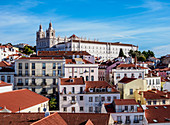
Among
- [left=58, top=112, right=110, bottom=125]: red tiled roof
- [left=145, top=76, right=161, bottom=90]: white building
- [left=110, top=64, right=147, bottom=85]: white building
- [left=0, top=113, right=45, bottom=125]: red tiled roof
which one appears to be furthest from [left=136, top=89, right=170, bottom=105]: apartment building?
[left=0, top=113, right=45, bottom=125]: red tiled roof

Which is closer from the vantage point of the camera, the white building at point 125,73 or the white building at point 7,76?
the white building at point 7,76

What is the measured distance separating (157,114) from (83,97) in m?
14.2

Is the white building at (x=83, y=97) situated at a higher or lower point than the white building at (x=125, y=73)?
lower

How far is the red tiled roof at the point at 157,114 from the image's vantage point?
1363 inches

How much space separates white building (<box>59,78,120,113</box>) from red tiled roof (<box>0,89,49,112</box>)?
6999 mm

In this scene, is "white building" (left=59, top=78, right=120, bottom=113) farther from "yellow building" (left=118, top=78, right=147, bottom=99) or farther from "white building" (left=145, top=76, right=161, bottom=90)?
"white building" (left=145, top=76, right=161, bottom=90)

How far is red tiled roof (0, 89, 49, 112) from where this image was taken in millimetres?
30344

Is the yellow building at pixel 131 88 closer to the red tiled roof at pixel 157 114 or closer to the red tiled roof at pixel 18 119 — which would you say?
the red tiled roof at pixel 157 114

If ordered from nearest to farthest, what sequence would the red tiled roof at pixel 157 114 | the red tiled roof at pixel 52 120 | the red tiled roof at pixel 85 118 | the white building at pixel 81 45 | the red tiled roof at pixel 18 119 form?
the red tiled roof at pixel 52 120
the red tiled roof at pixel 18 119
the red tiled roof at pixel 85 118
the red tiled roof at pixel 157 114
the white building at pixel 81 45

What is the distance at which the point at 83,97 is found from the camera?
44125 mm

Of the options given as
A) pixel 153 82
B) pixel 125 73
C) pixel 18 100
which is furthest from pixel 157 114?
pixel 153 82

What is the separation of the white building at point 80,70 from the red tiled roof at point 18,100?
19999mm

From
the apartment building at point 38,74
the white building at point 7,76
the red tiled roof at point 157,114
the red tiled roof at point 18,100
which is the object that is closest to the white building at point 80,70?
the apartment building at point 38,74

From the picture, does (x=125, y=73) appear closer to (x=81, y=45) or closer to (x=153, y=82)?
(x=153, y=82)
